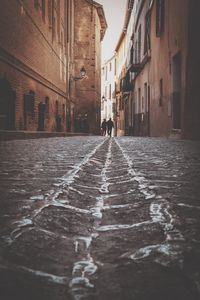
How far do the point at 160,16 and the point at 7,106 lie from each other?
5.90 meters

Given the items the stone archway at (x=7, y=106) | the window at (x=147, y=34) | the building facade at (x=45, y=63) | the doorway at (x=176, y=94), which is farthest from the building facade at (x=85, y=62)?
the doorway at (x=176, y=94)

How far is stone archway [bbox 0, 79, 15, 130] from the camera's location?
12.5m

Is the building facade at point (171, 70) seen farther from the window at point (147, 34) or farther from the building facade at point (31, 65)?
the building facade at point (31, 65)

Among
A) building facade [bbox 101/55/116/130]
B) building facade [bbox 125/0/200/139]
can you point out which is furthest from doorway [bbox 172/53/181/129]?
building facade [bbox 101/55/116/130]

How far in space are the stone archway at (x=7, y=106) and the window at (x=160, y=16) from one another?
541 cm

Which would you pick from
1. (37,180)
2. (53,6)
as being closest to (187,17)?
(37,180)

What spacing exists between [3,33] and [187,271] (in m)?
11.8

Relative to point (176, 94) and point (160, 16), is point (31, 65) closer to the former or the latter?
point (160, 16)

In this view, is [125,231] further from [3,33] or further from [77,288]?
[3,33]

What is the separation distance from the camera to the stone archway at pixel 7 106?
1248 cm

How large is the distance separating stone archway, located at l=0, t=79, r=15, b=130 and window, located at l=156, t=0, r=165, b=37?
5.41m

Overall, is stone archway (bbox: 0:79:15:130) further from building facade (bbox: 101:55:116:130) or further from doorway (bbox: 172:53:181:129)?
building facade (bbox: 101:55:116:130)

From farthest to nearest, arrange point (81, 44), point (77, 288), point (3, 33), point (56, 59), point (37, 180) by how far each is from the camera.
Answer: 1. point (81, 44)
2. point (56, 59)
3. point (3, 33)
4. point (37, 180)
5. point (77, 288)

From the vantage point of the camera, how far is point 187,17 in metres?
10.4
